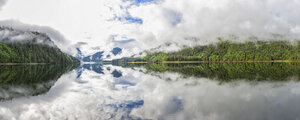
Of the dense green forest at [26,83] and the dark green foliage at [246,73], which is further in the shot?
the dark green foliage at [246,73]

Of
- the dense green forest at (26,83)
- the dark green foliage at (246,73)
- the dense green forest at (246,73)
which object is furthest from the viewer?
the dark green foliage at (246,73)

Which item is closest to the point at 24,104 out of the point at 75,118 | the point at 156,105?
the point at 75,118

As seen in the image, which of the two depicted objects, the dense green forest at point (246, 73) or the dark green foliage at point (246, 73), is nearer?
the dense green forest at point (246, 73)

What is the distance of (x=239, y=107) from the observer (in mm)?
15109

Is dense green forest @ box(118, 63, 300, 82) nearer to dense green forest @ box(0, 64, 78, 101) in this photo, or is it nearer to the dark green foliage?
the dark green foliage

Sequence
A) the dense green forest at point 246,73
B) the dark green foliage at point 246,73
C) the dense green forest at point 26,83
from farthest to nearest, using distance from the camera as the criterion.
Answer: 1. the dark green foliage at point 246,73
2. the dense green forest at point 246,73
3. the dense green forest at point 26,83

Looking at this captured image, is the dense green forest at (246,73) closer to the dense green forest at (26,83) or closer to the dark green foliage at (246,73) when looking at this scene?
the dark green foliage at (246,73)

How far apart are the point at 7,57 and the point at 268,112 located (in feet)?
553

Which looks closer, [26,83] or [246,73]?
[26,83]

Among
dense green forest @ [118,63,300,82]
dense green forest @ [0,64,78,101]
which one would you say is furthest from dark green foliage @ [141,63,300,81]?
dense green forest @ [0,64,78,101]

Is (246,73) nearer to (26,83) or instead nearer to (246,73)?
(246,73)

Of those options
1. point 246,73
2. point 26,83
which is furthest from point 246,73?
point 26,83

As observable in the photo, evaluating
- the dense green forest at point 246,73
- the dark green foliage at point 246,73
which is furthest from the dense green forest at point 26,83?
the dark green foliage at point 246,73

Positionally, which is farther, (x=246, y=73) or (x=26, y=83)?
(x=246, y=73)
